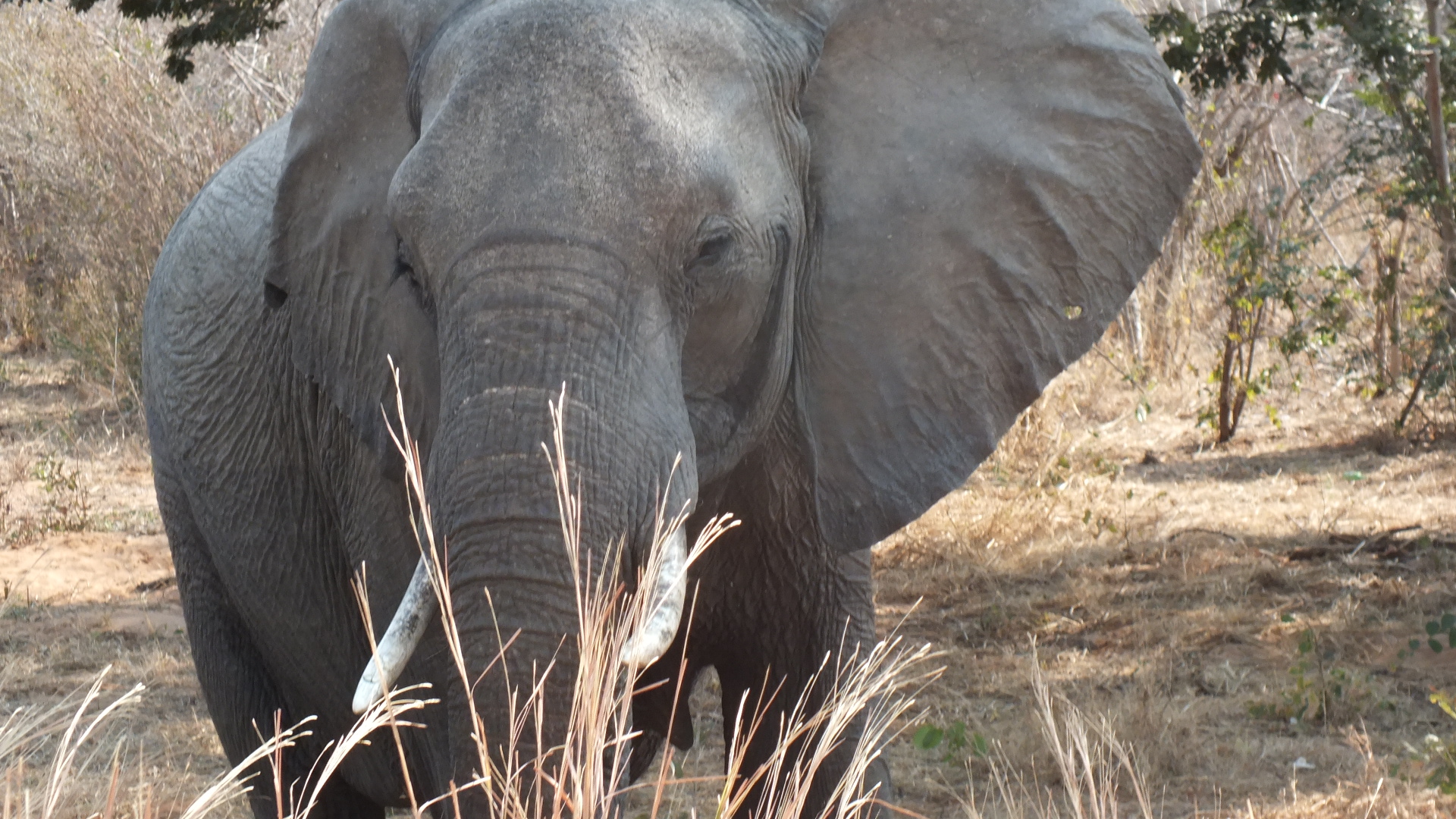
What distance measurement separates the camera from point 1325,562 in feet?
20.2

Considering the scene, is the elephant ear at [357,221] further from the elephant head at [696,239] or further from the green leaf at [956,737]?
the green leaf at [956,737]

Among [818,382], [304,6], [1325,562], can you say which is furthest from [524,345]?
[304,6]

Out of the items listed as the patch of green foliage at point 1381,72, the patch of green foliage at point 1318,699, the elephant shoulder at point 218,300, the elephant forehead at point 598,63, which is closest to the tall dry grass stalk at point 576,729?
the elephant forehead at point 598,63

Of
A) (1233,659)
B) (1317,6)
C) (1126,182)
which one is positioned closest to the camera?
(1126,182)

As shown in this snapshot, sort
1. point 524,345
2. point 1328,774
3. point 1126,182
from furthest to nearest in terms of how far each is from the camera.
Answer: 1. point 1328,774
2. point 1126,182
3. point 524,345

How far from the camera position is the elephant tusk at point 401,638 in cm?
202

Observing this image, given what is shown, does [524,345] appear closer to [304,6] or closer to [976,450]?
[976,450]

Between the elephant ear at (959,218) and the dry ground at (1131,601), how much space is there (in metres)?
1.14

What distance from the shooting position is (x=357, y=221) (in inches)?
111

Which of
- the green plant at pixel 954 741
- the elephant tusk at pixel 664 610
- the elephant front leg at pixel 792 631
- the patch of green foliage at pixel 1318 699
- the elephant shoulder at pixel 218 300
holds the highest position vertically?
the elephant shoulder at pixel 218 300

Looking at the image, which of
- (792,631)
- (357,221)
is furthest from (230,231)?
(792,631)

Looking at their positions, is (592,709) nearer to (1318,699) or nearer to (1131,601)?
(1318,699)

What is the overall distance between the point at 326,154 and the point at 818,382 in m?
0.91

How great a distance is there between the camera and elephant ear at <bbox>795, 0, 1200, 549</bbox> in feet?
8.86
